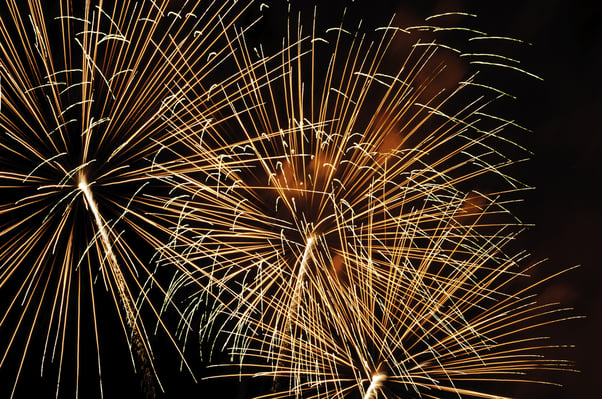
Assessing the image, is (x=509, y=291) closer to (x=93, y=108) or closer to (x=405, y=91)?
(x=405, y=91)

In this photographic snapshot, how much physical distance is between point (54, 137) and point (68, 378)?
2.91 metres

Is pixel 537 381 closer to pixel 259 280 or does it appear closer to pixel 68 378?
pixel 259 280

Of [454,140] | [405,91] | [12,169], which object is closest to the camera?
[405,91]

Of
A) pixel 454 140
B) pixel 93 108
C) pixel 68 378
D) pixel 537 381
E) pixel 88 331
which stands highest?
pixel 454 140

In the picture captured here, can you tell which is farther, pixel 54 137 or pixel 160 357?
pixel 160 357

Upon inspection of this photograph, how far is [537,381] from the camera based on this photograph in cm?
497

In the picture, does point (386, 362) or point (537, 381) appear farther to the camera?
point (537, 381)

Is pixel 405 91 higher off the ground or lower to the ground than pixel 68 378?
higher

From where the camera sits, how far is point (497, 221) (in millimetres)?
4871

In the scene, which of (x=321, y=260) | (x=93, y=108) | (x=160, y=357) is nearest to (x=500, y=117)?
(x=321, y=260)

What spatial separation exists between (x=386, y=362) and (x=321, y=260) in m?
1.40

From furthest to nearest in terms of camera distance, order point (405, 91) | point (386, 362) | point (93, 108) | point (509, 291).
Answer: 1. point (509, 291)
2. point (386, 362)
3. point (405, 91)
4. point (93, 108)

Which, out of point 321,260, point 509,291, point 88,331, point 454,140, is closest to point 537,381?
point 509,291

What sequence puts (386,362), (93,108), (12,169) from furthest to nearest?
1. (386,362)
2. (12,169)
3. (93,108)
